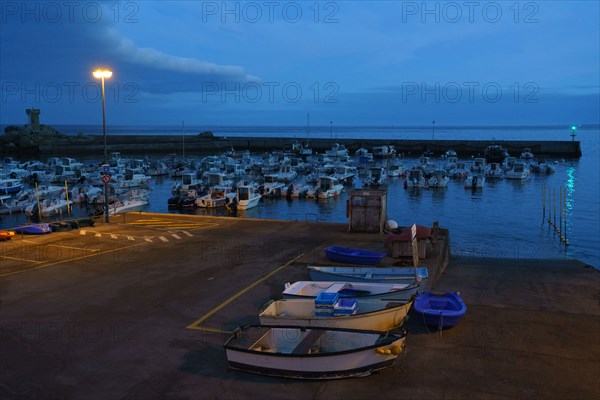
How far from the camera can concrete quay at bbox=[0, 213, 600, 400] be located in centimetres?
884

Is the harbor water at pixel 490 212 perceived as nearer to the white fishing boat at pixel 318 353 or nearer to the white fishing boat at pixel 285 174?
the white fishing boat at pixel 285 174

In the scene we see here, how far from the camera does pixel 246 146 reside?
433 ft

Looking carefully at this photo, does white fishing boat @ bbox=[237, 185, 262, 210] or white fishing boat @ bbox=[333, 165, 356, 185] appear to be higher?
white fishing boat @ bbox=[333, 165, 356, 185]

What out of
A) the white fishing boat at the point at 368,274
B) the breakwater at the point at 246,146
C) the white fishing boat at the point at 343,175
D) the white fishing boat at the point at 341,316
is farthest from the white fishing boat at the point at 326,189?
the breakwater at the point at 246,146

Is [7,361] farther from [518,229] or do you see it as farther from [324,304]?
[518,229]

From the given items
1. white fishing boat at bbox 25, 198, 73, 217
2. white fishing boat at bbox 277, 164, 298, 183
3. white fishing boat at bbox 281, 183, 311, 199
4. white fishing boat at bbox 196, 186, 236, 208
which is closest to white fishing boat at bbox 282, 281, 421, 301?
white fishing boat at bbox 196, 186, 236, 208

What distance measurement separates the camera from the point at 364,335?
953 centimetres

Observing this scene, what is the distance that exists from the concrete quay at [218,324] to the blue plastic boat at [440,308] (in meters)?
0.29

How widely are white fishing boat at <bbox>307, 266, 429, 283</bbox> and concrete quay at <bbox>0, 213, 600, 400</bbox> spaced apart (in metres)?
1.24

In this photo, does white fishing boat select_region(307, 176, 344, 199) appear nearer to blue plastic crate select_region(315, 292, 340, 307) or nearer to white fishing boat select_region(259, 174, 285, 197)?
white fishing boat select_region(259, 174, 285, 197)

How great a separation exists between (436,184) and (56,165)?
164 feet

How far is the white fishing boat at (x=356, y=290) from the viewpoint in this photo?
1188 cm

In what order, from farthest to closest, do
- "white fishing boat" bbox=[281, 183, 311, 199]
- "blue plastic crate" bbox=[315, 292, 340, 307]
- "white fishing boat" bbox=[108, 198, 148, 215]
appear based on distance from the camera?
"white fishing boat" bbox=[281, 183, 311, 199]
"white fishing boat" bbox=[108, 198, 148, 215]
"blue plastic crate" bbox=[315, 292, 340, 307]

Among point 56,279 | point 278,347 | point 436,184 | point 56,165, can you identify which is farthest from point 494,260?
point 56,165
